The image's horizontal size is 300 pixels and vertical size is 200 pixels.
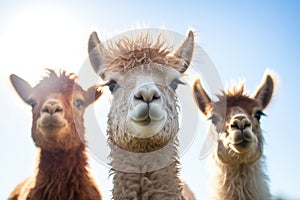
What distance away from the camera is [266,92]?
699cm

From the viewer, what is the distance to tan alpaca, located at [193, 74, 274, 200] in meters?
5.86

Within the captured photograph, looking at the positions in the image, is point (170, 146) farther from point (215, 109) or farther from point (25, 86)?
point (25, 86)

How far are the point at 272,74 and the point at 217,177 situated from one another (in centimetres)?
198

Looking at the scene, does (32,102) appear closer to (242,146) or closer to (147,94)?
(147,94)

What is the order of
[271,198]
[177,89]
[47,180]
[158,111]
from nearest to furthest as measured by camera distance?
[158,111] < [177,89] < [47,180] < [271,198]

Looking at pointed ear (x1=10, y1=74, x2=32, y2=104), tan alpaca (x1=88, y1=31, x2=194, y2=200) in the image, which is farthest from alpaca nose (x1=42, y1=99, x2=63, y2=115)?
pointed ear (x1=10, y1=74, x2=32, y2=104)

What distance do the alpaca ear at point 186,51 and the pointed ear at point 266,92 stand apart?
2.20 metres

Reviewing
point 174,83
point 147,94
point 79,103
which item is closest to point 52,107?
point 79,103

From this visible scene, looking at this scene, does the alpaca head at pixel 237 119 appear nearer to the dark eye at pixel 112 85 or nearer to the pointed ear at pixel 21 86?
the dark eye at pixel 112 85

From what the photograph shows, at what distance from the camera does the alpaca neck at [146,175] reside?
413 centimetres

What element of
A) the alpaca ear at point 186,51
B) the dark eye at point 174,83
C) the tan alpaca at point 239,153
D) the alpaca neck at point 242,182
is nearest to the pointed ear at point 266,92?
the tan alpaca at point 239,153

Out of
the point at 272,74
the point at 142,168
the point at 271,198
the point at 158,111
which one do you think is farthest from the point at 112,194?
the point at 272,74

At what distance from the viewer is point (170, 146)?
446 cm

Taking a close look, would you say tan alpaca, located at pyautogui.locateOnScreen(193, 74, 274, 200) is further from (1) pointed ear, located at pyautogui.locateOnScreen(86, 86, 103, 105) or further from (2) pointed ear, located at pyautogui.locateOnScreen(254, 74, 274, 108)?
(1) pointed ear, located at pyautogui.locateOnScreen(86, 86, 103, 105)
